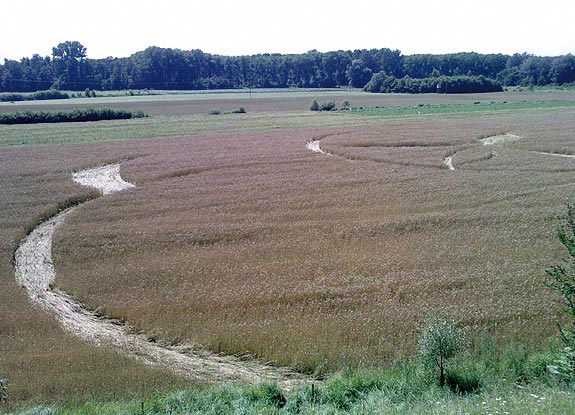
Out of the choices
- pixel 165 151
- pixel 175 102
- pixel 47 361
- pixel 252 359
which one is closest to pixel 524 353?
pixel 252 359

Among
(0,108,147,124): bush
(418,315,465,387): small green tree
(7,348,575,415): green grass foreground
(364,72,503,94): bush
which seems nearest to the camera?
(7,348,575,415): green grass foreground

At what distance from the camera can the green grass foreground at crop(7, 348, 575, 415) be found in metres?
8.77

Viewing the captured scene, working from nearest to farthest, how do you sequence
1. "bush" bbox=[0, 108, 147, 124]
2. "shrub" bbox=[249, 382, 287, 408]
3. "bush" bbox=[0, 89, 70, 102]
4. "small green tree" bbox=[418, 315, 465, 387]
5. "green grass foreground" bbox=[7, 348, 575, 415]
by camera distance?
"green grass foreground" bbox=[7, 348, 575, 415], "shrub" bbox=[249, 382, 287, 408], "small green tree" bbox=[418, 315, 465, 387], "bush" bbox=[0, 108, 147, 124], "bush" bbox=[0, 89, 70, 102]

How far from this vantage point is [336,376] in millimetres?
11172

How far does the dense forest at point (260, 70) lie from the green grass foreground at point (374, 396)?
130 m

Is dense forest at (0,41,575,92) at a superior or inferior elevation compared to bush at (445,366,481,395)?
superior

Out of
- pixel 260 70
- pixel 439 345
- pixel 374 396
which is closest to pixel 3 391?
pixel 374 396

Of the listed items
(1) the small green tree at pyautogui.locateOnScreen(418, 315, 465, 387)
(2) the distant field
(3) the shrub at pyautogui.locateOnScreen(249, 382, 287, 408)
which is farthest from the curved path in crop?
(1) the small green tree at pyautogui.locateOnScreen(418, 315, 465, 387)

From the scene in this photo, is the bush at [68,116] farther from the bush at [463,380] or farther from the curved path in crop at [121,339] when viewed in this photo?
the bush at [463,380]

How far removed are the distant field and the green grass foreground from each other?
1098mm

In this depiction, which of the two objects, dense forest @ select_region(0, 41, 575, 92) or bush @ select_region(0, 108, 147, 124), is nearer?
bush @ select_region(0, 108, 147, 124)

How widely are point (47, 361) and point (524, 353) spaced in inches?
422

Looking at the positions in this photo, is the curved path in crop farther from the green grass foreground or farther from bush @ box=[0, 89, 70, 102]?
bush @ box=[0, 89, 70, 102]

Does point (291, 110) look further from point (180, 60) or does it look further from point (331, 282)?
point (331, 282)
